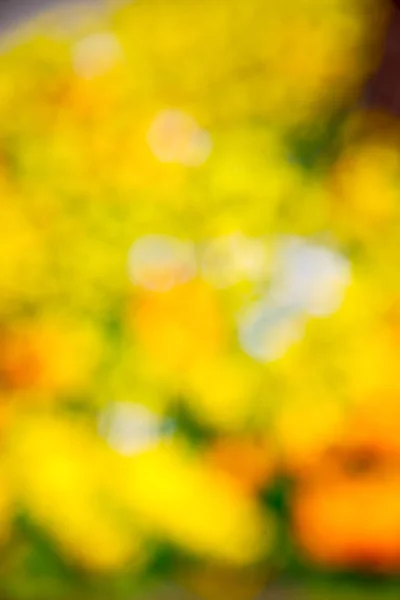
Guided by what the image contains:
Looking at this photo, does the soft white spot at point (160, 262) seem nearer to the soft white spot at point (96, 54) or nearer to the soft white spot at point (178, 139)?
the soft white spot at point (178, 139)

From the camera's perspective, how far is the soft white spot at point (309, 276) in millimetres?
587

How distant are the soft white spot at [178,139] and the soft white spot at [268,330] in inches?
6.9

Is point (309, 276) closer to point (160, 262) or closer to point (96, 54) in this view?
point (160, 262)

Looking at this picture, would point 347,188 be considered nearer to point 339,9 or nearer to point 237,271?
point 237,271

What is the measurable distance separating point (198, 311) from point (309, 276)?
3.8 inches

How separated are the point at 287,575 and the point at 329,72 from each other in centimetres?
51

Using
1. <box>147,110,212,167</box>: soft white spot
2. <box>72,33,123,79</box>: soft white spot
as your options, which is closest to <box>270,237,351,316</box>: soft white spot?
<box>147,110,212,167</box>: soft white spot

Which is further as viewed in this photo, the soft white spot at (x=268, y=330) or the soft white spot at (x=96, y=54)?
the soft white spot at (x=96, y=54)

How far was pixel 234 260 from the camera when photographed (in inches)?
24.1

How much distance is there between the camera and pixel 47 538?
1.58ft

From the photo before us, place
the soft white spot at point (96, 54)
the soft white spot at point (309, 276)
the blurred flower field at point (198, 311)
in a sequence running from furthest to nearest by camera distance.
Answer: the soft white spot at point (96, 54) → the soft white spot at point (309, 276) → the blurred flower field at point (198, 311)

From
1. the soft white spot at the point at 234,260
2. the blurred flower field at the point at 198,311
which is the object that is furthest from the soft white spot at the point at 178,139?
the soft white spot at the point at 234,260

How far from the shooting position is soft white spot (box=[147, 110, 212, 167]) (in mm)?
686

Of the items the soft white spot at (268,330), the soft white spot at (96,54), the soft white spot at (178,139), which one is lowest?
the soft white spot at (268,330)
